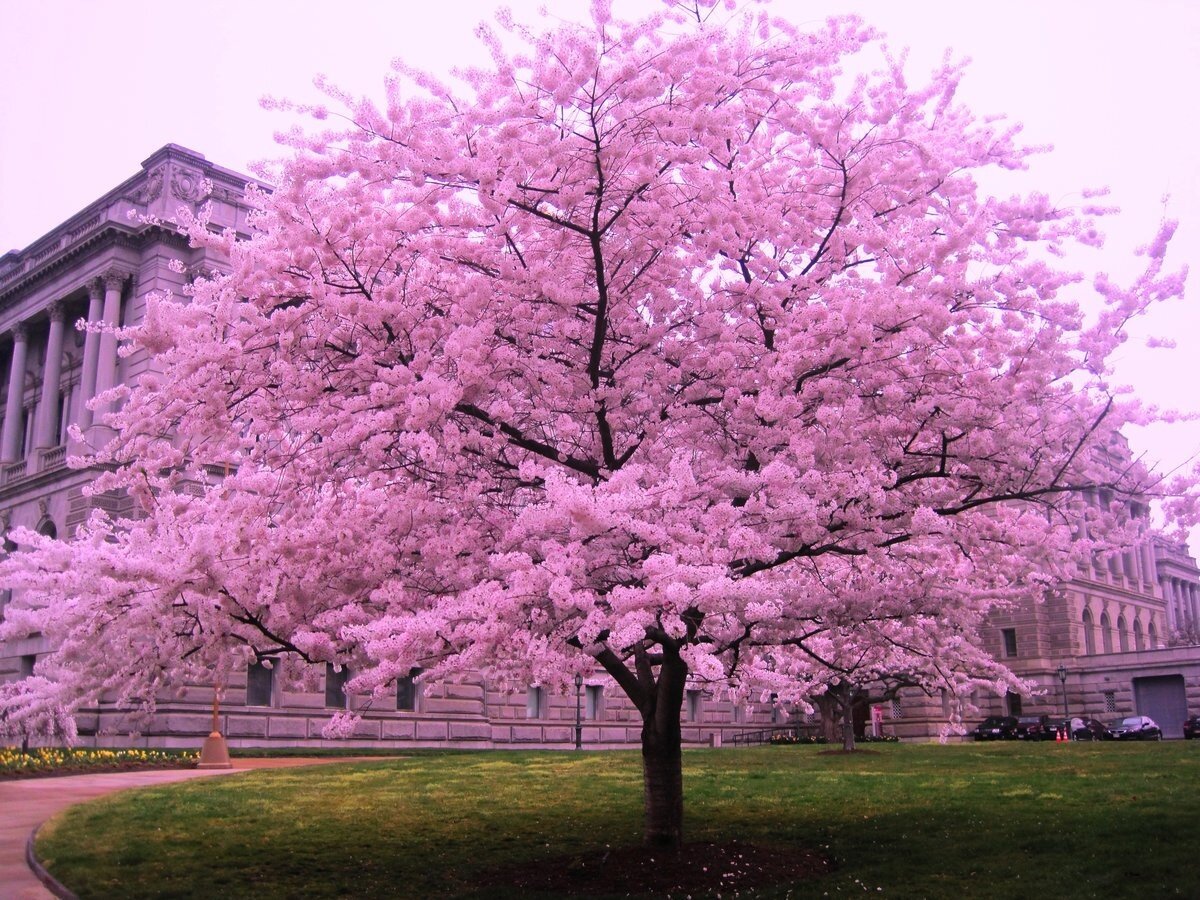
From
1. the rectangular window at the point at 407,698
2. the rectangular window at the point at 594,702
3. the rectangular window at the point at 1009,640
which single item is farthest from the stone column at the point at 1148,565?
the rectangular window at the point at 407,698

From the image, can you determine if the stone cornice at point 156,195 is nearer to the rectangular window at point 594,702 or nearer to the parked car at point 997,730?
the rectangular window at point 594,702

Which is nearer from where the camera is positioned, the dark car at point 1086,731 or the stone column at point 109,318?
the stone column at point 109,318

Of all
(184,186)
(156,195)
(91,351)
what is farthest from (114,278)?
(184,186)

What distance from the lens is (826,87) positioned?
1430 centimetres

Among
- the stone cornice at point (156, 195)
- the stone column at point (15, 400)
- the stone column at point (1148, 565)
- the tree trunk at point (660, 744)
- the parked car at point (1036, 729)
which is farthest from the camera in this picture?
the stone column at point (1148, 565)

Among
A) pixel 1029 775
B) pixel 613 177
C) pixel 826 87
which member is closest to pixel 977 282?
pixel 826 87

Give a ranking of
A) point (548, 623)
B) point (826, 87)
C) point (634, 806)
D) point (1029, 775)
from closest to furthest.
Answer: point (548, 623) → point (826, 87) → point (634, 806) → point (1029, 775)

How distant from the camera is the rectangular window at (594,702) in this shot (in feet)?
176

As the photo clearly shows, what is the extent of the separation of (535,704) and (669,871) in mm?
38719

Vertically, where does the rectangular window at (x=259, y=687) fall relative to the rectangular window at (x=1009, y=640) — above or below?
below

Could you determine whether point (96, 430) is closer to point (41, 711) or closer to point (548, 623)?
point (41, 711)

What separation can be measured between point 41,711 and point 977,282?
12.1 meters

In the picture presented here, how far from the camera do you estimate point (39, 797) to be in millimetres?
23500

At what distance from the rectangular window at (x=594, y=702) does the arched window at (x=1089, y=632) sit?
137 feet
